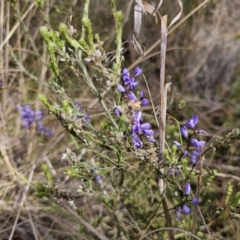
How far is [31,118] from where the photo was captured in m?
2.33

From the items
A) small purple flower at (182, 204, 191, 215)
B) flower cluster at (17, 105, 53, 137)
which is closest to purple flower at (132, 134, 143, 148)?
small purple flower at (182, 204, 191, 215)

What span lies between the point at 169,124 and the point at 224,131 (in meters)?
0.32

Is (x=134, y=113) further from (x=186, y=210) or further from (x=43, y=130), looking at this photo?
(x=43, y=130)

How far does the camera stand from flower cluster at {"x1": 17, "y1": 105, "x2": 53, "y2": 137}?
7.60 ft

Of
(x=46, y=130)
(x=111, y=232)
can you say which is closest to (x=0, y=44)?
(x=46, y=130)

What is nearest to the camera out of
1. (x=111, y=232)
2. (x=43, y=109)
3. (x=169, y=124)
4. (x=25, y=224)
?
(x=111, y=232)

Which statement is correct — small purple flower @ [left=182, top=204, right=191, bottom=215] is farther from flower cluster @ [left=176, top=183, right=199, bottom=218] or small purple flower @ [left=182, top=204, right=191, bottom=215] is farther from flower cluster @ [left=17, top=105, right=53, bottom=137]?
flower cluster @ [left=17, top=105, right=53, bottom=137]

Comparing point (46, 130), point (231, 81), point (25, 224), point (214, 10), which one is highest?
point (214, 10)

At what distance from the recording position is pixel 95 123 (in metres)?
2.54

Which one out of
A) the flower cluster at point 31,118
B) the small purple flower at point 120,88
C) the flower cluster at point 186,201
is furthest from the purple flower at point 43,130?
the small purple flower at point 120,88

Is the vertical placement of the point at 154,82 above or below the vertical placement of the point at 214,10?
below

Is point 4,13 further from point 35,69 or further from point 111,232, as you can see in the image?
point 111,232

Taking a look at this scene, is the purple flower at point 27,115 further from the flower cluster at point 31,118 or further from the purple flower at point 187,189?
the purple flower at point 187,189

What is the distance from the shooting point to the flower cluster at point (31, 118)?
232 cm
